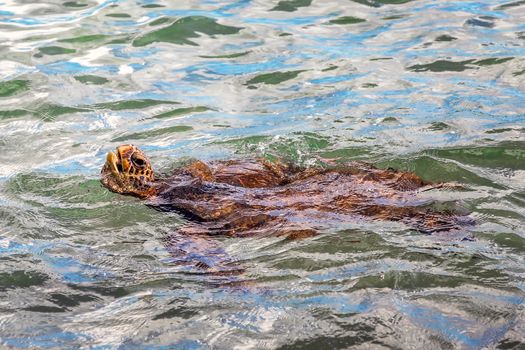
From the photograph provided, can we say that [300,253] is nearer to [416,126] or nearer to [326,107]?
[416,126]

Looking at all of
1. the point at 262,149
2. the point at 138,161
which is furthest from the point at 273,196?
the point at 262,149

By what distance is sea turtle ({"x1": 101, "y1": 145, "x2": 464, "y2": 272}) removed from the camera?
5.27 m

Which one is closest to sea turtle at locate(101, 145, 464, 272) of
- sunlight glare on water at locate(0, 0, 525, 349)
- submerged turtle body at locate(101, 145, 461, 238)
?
submerged turtle body at locate(101, 145, 461, 238)

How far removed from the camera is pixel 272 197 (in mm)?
5559

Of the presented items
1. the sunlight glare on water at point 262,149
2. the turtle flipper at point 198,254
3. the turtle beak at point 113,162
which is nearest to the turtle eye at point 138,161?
the turtle beak at point 113,162

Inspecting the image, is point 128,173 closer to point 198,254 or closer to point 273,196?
point 198,254

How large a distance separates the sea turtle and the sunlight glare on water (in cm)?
14

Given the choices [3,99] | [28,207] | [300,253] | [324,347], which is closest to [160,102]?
[3,99]

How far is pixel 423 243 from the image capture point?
16.3 feet

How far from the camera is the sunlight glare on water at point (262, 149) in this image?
4102mm

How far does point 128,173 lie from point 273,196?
3.73ft

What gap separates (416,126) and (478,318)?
3.88m

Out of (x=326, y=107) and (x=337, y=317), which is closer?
(x=337, y=317)

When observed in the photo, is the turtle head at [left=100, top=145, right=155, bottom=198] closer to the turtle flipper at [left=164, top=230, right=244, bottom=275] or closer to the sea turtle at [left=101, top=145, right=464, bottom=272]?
the sea turtle at [left=101, top=145, right=464, bottom=272]
